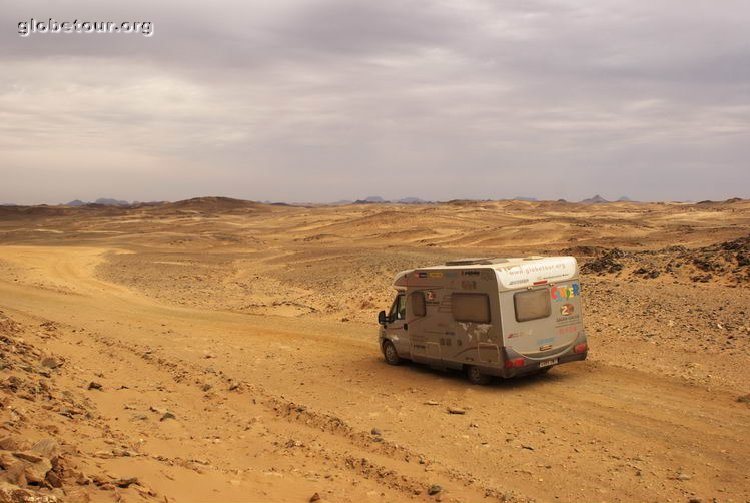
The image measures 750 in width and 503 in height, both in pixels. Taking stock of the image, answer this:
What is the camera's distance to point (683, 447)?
10.4 meters

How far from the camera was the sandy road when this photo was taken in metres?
9.30

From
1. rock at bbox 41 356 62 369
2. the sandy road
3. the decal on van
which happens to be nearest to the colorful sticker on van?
the decal on van

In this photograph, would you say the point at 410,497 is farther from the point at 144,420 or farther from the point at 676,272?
the point at 676,272

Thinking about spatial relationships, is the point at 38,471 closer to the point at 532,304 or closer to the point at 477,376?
the point at 477,376

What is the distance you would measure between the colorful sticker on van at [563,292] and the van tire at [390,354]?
4.50 meters

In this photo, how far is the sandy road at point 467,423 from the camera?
9.30 metres

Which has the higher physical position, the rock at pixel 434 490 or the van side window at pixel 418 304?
the van side window at pixel 418 304

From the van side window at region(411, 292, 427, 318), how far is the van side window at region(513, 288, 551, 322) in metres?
2.59

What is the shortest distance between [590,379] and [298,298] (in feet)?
63.6

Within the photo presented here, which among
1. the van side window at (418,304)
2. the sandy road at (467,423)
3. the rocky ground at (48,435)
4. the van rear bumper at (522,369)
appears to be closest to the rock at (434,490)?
the sandy road at (467,423)

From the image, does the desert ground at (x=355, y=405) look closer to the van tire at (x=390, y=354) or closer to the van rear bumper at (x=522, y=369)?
the van rear bumper at (x=522, y=369)

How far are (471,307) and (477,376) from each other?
161cm

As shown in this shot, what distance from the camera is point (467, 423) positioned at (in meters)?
12.1

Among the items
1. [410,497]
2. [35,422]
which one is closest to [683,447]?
[410,497]
